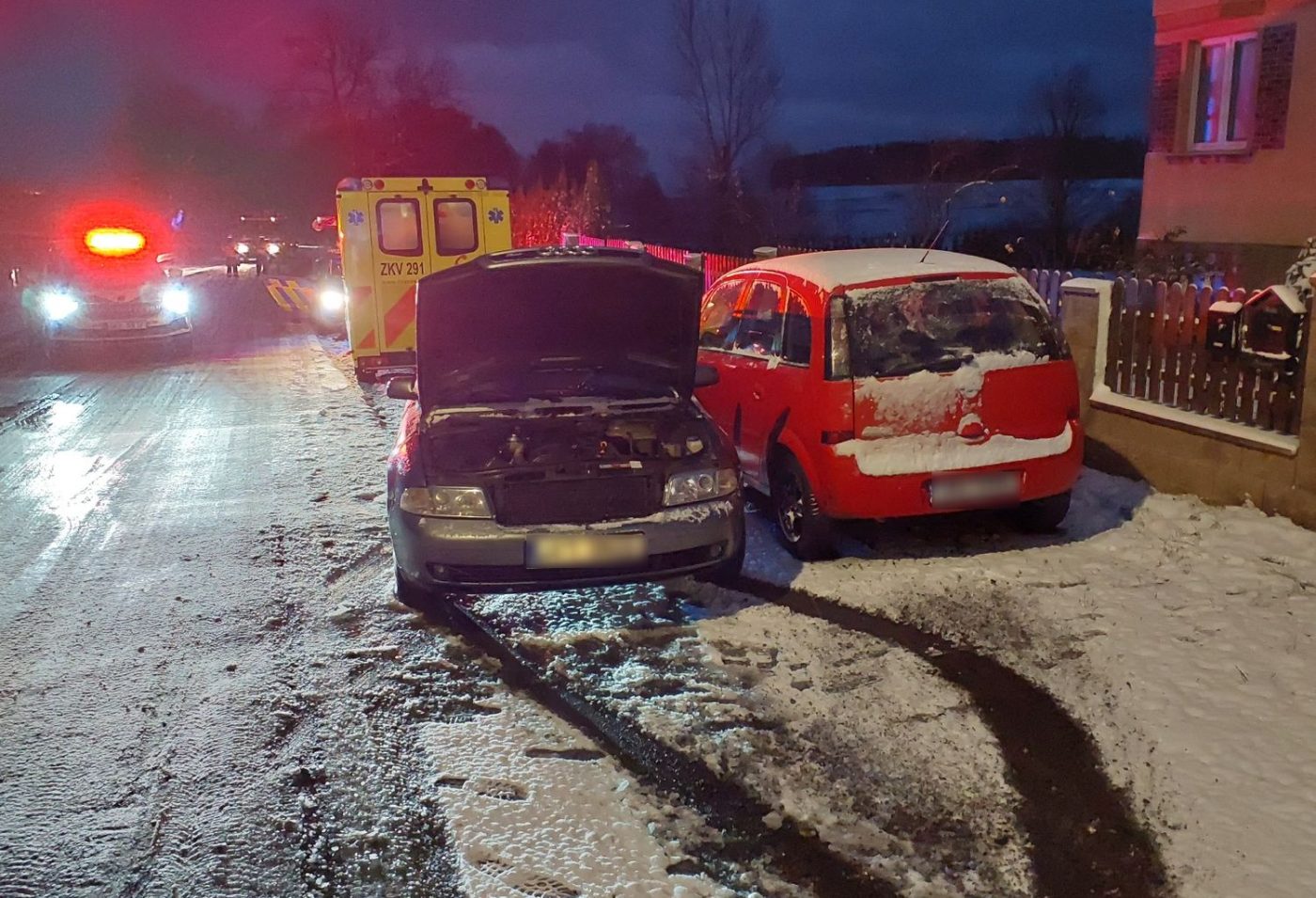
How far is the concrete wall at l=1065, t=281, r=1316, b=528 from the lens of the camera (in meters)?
6.51

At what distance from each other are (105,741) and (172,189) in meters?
69.5

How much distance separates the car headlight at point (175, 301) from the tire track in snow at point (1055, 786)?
14.7 metres

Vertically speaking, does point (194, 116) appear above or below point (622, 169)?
above

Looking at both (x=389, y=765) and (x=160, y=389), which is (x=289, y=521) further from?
(x=160, y=389)

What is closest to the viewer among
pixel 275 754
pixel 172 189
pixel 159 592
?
pixel 275 754

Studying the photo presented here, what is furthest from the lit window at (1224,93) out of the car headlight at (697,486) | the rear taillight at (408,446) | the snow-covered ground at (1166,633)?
the rear taillight at (408,446)

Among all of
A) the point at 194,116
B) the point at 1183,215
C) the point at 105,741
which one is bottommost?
the point at 105,741

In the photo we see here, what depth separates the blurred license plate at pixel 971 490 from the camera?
246 inches

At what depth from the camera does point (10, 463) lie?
9.69 m

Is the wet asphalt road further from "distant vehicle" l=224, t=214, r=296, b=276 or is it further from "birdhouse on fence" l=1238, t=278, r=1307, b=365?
"distant vehicle" l=224, t=214, r=296, b=276

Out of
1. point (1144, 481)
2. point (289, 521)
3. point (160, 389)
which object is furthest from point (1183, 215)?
point (160, 389)

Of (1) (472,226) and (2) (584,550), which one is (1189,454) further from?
(1) (472,226)

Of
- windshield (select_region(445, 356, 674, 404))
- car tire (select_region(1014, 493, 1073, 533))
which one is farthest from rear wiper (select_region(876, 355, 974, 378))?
windshield (select_region(445, 356, 674, 404))

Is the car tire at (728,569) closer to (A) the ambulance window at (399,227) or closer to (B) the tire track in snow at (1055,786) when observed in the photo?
(B) the tire track in snow at (1055,786)
